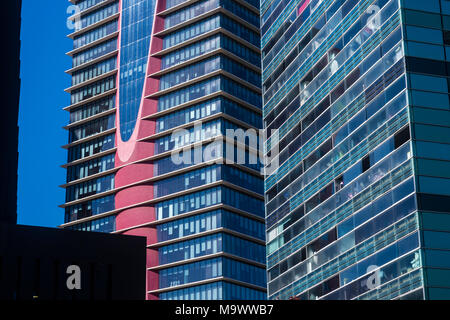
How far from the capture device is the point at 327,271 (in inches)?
3063

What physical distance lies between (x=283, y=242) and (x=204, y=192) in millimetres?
46596

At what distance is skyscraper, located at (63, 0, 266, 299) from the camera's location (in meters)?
134

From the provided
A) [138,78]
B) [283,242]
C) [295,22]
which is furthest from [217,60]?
[283,242]

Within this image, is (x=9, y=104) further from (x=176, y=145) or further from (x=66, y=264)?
(x=176, y=145)

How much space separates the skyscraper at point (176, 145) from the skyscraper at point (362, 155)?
125ft

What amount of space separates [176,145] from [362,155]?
72083 millimetres

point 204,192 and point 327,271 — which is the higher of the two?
point 204,192

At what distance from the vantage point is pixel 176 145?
470 feet

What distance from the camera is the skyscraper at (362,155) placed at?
64.3m

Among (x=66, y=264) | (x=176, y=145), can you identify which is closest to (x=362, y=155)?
(x=66, y=264)

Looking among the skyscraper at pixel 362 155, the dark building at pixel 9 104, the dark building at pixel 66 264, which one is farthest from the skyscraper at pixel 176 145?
the dark building at pixel 66 264

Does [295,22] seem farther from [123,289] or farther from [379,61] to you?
[123,289]

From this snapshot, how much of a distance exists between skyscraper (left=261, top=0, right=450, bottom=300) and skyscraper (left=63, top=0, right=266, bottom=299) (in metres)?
38.1

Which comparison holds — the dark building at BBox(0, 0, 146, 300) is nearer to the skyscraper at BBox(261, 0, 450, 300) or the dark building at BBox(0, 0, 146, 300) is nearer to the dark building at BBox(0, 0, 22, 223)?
the dark building at BBox(0, 0, 22, 223)
